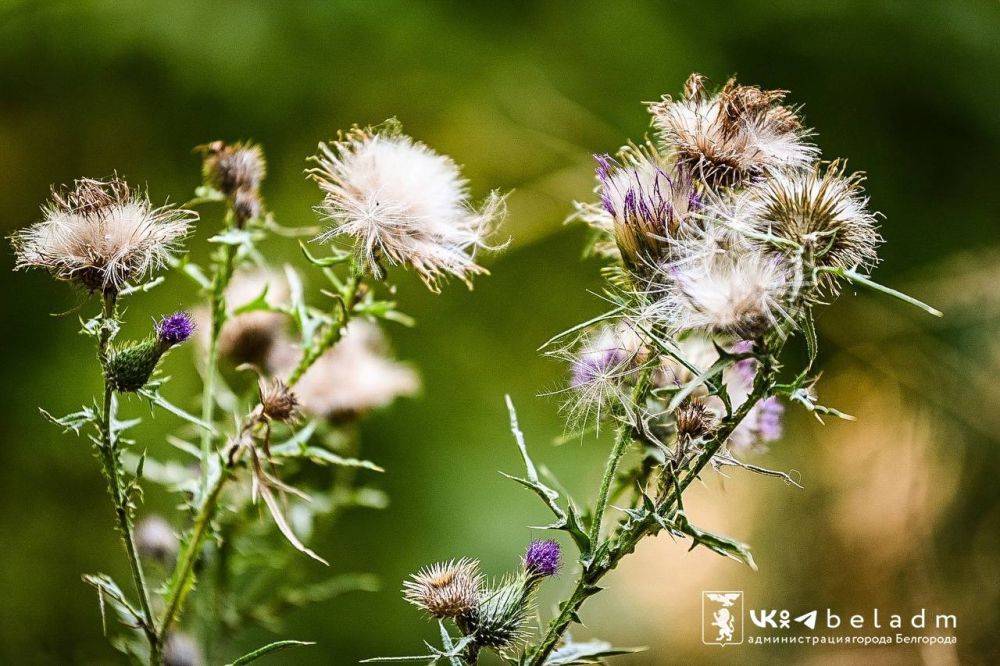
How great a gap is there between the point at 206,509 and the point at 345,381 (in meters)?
0.23

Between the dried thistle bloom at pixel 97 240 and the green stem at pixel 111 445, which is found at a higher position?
the dried thistle bloom at pixel 97 240

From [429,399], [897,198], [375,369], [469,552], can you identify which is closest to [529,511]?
[469,552]

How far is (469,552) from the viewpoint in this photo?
1.19 m

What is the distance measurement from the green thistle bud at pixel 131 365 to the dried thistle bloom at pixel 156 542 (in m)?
0.28

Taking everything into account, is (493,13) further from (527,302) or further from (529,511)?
(529,511)

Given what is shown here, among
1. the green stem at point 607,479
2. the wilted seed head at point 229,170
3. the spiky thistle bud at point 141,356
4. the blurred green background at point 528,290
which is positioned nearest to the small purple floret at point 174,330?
the spiky thistle bud at point 141,356

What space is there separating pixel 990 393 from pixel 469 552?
84 cm

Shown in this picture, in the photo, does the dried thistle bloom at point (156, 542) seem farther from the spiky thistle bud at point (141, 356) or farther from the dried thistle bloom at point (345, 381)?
the spiky thistle bud at point (141, 356)

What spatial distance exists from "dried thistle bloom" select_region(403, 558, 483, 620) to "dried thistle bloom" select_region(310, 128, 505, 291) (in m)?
0.18

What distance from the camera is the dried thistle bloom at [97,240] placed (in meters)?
0.42

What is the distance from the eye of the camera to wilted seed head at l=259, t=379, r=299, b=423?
1.45 feet

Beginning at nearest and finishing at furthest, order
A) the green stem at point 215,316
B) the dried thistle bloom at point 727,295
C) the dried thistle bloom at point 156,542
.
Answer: the dried thistle bloom at point 727,295 < the green stem at point 215,316 < the dried thistle bloom at point 156,542

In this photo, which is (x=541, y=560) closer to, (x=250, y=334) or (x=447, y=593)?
(x=447, y=593)

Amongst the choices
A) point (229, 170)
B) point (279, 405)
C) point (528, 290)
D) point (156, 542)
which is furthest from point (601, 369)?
point (528, 290)
